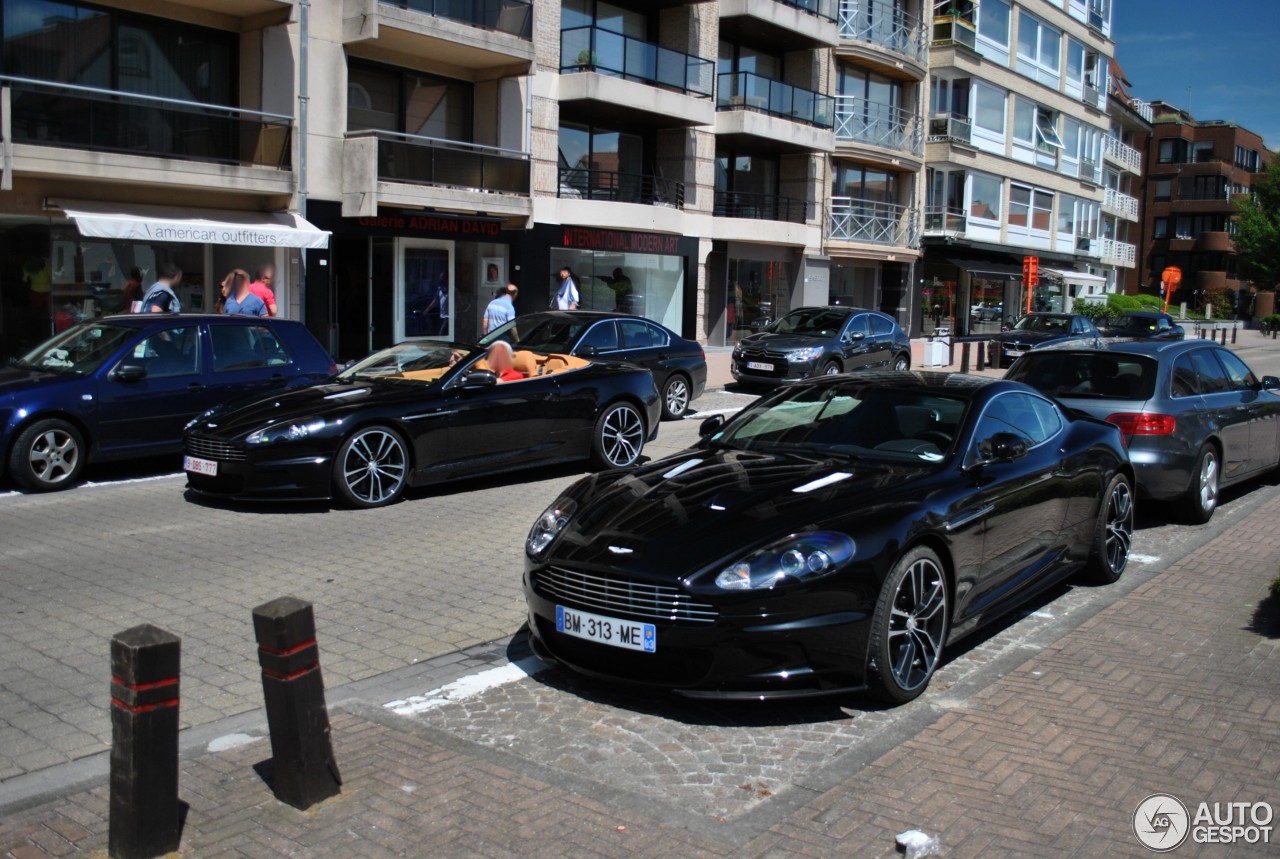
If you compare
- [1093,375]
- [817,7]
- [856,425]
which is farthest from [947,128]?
[856,425]

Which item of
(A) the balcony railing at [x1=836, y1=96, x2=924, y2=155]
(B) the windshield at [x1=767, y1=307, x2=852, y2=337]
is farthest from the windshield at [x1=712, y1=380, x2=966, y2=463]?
(A) the balcony railing at [x1=836, y1=96, x2=924, y2=155]

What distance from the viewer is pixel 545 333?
44.7 ft

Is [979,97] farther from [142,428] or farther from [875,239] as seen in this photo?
[142,428]

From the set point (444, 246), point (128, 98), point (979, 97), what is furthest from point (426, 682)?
point (979, 97)

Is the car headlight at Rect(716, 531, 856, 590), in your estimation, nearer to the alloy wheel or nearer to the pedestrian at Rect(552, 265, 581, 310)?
the alloy wheel

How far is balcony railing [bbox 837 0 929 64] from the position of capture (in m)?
36.2

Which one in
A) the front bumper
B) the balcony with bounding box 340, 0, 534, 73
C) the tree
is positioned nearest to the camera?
the front bumper

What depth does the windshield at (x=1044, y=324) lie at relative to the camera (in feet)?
93.0

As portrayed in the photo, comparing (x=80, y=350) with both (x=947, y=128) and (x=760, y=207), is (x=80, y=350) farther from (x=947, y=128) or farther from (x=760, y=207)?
(x=947, y=128)

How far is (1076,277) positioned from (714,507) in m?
50.3

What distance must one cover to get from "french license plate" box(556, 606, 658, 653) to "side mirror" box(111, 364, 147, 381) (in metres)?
7.34

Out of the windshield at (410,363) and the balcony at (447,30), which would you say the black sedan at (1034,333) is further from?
the windshield at (410,363)

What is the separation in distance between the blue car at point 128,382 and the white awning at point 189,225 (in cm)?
576

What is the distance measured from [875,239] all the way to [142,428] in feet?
98.7
